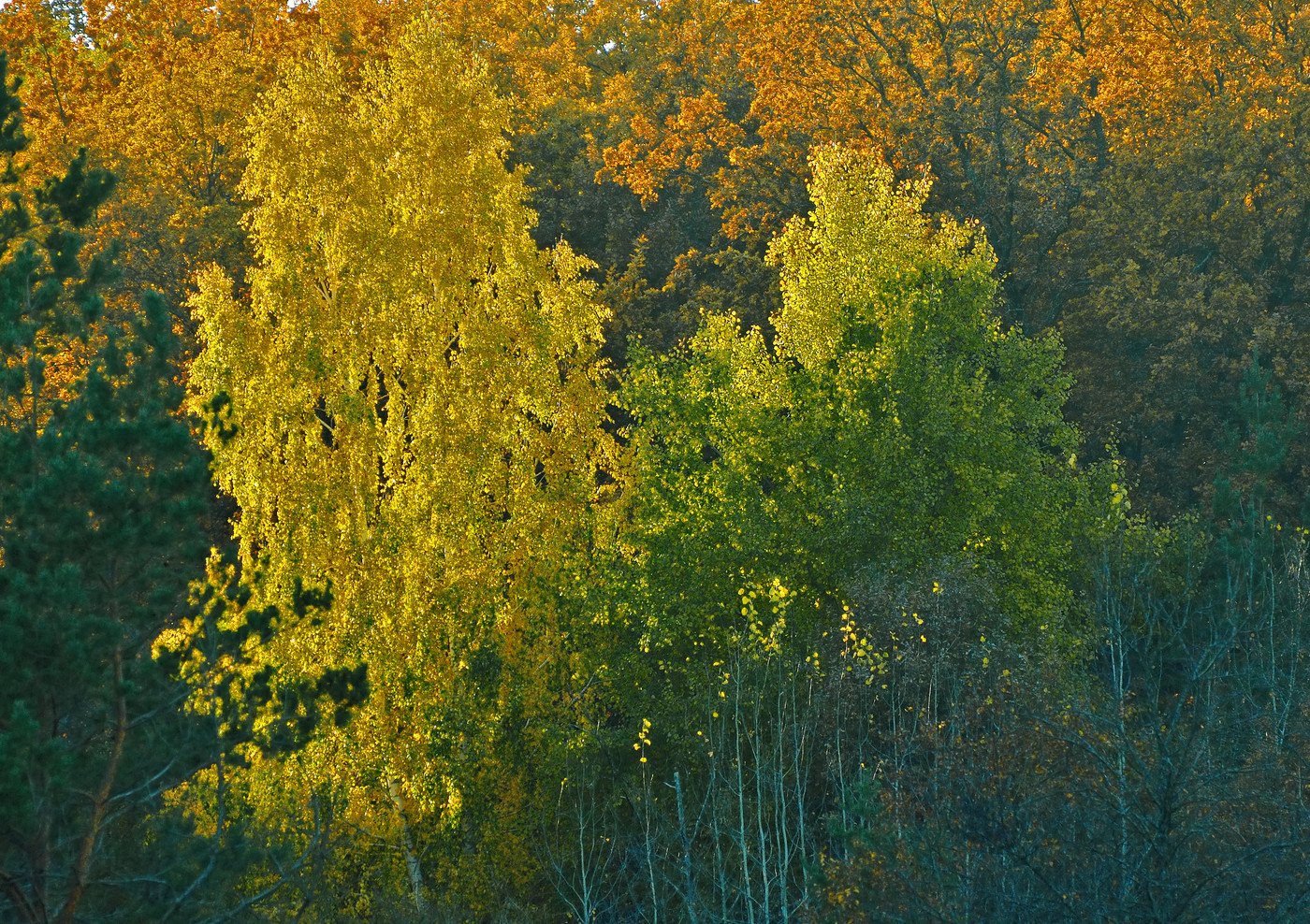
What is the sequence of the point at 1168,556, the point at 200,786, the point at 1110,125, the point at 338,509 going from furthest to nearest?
the point at 1110,125 → the point at 1168,556 → the point at 338,509 → the point at 200,786

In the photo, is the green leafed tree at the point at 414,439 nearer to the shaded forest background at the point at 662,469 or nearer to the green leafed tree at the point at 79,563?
the shaded forest background at the point at 662,469

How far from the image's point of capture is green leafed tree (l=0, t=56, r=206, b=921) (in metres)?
13.3

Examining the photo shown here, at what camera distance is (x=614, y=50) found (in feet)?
163

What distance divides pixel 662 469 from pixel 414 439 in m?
5.11

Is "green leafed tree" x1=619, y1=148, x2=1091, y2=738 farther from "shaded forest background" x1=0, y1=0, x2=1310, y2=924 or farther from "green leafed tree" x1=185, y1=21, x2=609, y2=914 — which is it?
"green leafed tree" x1=185, y1=21, x2=609, y2=914

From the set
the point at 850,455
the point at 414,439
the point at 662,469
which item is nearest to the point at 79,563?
the point at 414,439

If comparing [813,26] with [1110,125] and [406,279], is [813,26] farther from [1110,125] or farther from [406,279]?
[406,279]

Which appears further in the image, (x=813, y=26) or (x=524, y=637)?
(x=813, y=26)

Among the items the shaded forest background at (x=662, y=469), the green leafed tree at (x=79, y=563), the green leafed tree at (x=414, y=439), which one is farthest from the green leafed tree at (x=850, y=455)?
Answer: the green leafed tree at (x=79, y=563)

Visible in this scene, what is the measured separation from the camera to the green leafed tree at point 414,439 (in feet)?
72.4

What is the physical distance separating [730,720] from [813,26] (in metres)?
16.4

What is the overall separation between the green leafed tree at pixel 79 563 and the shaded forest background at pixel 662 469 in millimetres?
61

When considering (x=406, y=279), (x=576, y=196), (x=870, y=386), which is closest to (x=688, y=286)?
(x=576, y=196)

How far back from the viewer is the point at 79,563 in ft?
45.9
